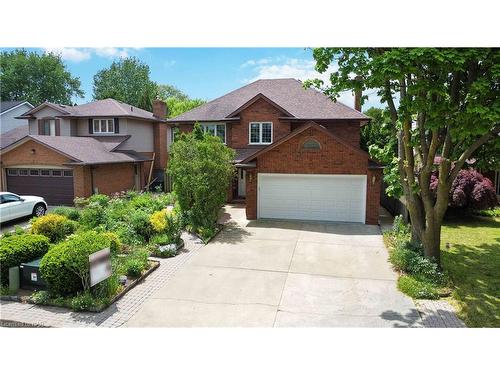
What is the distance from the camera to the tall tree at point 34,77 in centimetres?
4697

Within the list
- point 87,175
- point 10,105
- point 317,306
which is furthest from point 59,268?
point 10,105

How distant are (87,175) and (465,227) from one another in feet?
61.4

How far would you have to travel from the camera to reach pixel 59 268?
7.83 m

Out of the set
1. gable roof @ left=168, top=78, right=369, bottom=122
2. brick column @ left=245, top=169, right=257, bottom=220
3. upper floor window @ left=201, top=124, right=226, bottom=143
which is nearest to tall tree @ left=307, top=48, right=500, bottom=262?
brick column @ left=245, top=169, right=257, bottom=220

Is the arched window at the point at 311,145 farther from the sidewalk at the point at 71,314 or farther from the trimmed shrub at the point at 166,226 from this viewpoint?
the sidewalk at the point at 71,314

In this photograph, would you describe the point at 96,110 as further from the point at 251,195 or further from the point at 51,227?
the point at 51,227

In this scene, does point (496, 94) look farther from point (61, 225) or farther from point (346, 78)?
point (61, 225)

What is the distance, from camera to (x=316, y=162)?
52.4 ft

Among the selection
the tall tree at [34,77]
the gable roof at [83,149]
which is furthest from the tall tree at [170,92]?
the gable roof at [83,149]

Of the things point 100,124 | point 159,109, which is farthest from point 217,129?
point 159,109

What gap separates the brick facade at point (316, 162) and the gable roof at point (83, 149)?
31.1ft

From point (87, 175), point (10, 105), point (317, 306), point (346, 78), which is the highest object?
point (10, 105)

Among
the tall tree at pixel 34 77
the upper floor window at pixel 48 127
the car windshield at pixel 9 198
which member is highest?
the tall tree at pixel 34 77

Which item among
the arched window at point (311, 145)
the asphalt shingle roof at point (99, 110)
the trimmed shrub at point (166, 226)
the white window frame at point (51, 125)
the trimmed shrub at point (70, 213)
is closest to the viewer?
the trimmed shrub at point (166, 226)
